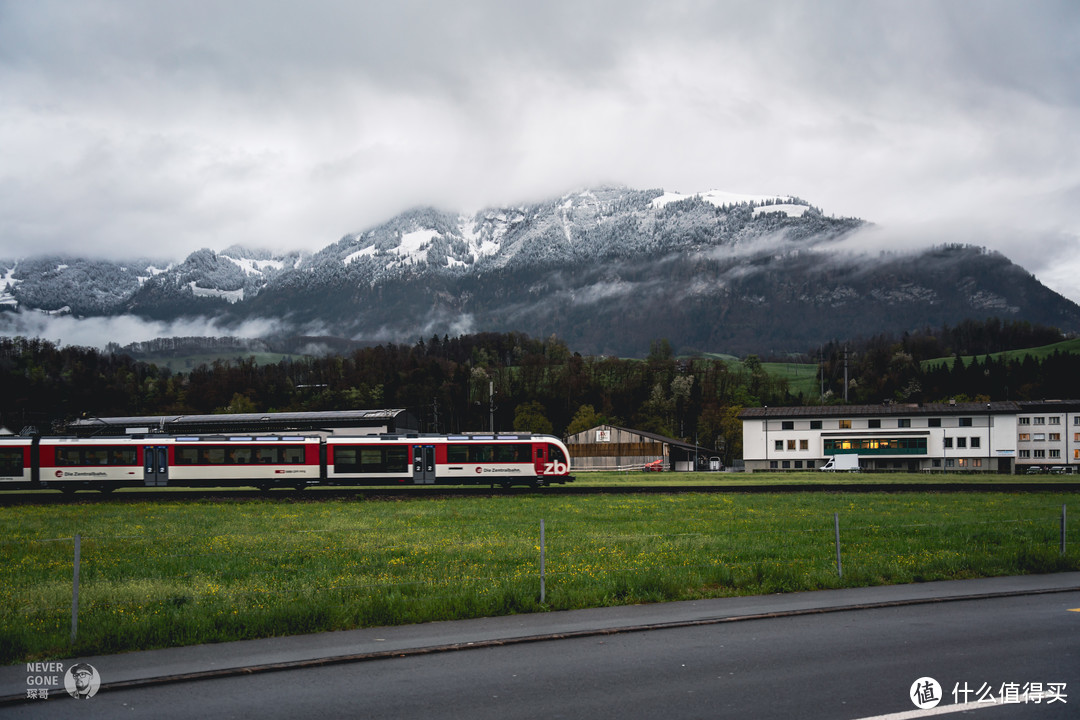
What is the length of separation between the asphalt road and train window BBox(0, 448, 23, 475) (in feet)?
187

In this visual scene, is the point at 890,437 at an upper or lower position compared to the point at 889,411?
lower

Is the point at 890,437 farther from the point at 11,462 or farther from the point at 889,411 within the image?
the point at 11,462

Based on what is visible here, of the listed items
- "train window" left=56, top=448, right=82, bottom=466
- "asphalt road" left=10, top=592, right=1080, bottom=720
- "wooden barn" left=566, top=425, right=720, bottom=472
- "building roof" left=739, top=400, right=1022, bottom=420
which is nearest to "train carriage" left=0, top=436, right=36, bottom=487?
"train window" left=56, top=448, right=82, bottom=466

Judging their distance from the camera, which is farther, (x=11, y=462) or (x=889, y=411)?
(x=889, y=411)

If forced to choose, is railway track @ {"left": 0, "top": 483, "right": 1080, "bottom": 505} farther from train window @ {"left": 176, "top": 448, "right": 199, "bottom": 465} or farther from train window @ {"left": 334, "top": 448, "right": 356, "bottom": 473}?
train window @ {"left": 334, "top": 448, "right": 356, "bottom": 473}

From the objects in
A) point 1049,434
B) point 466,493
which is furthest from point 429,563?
point 1049,434

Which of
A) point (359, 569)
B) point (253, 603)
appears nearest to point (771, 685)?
point (253, 603)

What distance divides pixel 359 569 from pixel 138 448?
44861 millimetres

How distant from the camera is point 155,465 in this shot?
57969 mm

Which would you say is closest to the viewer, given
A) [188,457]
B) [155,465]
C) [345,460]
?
[345,460]

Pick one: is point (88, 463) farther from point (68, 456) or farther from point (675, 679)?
point (675, 679)

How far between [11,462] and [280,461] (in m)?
19.3

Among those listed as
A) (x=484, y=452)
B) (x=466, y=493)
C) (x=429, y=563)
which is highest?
(x=429, y=563)

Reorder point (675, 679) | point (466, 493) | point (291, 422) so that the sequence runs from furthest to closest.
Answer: point (291, 422) < point (466, 493) < point (675, 679)
